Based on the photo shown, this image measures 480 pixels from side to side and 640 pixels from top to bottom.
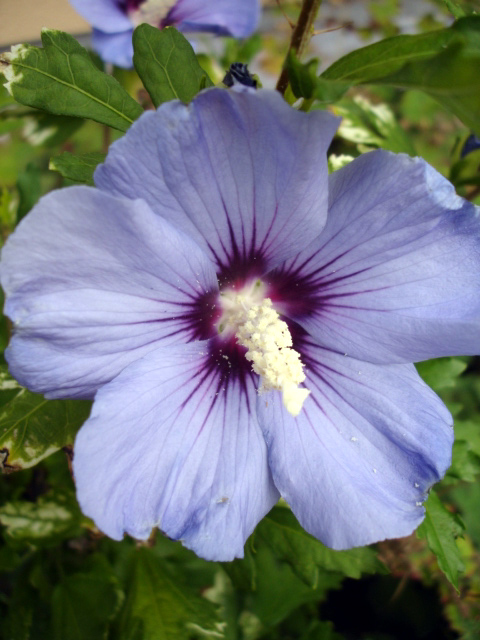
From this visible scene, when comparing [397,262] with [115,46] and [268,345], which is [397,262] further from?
[115,46]

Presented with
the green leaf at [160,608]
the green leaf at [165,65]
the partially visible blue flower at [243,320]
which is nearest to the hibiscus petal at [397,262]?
the partially visible blue flower at [243,320]

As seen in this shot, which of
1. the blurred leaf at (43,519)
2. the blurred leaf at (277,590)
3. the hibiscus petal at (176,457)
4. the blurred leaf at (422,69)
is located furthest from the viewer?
the blurred leaf at (277,590)

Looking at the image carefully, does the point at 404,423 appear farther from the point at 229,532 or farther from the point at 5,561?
the point at 5,561

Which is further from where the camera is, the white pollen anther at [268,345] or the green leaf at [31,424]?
the green leaf at [31,424]

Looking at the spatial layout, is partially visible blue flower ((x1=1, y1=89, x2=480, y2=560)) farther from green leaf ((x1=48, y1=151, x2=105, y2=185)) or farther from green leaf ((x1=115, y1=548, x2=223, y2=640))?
green leaf ((x1=115, y1=548, x2=223, y2=640))

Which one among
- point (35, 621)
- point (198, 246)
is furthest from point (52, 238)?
point (35, 621)

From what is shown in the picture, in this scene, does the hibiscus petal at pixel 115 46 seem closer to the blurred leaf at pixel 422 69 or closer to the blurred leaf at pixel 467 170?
the blurred leaf at pixel 467 170

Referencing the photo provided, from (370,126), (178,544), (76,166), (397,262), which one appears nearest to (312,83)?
(397,262)
